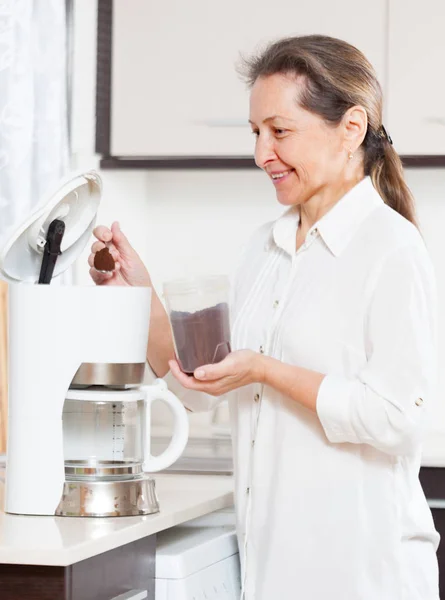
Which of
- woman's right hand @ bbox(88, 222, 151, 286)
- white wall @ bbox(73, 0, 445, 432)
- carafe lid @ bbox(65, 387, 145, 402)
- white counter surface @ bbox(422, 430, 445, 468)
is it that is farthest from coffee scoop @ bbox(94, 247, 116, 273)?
white wall @ bbox(73, 0, 445, 432)

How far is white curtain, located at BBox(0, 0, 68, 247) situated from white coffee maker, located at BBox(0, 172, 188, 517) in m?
0.88

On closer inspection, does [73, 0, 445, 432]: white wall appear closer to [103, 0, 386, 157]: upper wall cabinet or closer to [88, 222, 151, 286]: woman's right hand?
[103, 0, 386, 157]: upper wall cabinet

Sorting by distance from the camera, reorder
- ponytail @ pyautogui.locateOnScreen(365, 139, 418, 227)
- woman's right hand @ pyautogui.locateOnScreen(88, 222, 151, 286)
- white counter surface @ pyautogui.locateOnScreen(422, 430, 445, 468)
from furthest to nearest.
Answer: white counter surface @ pyautogui.locateOnScreen(422, 430, 445, 468), woman's right hand @ pyautogui.locateOnScreen(88, 222, 151, 286), ponytail @ pyautogui.locateOnScreen(365, 139, 418, 227)

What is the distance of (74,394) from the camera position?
143 cm

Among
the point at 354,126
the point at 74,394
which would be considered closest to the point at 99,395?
the point at 74,394

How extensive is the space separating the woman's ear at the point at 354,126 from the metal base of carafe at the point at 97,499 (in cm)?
59

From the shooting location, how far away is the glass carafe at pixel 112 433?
1438 mm

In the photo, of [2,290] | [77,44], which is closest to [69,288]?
[2,290]

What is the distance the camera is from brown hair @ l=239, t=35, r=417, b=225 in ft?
4.94

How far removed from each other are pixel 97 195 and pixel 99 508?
47 centimetres

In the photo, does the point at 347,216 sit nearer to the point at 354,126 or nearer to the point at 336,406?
the point at 354,126

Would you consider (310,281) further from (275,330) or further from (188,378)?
(188,378)

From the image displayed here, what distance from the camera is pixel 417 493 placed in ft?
4.84

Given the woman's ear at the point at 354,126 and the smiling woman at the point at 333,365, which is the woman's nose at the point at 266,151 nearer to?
the smiling woman at the point at 333,365
